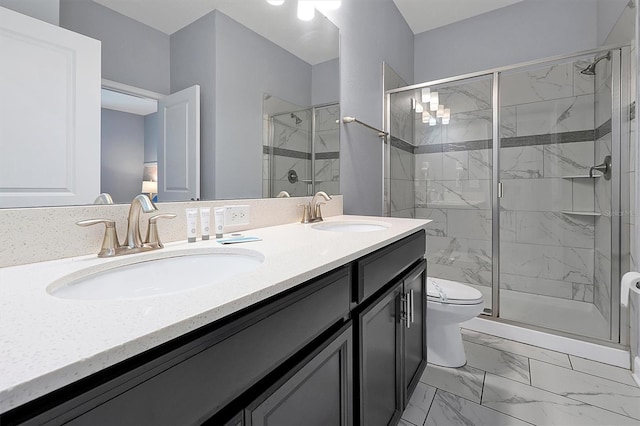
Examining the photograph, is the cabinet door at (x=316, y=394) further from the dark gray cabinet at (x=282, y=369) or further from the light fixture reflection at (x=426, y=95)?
the light fixture reflection at (x=426, y=95)

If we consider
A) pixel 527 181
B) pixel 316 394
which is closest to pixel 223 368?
pixel 316 394

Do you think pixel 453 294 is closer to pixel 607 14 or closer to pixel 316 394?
pixel 316 394

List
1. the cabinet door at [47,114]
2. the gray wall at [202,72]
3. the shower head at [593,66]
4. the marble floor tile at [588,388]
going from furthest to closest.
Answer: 1. the shower head at [593,66]
2. the marble floor tile at [588,388]
3. the gray wall at [202,72]
4. the cabinet door at [47,114]

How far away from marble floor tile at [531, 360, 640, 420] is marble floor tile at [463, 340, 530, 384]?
50 mm

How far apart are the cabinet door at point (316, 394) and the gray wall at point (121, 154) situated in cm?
67

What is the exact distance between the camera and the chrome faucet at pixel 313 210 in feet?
5.15

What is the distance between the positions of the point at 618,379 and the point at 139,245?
2.30 meters

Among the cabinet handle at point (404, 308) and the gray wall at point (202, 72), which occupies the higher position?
the gray wall at point (202, 72)

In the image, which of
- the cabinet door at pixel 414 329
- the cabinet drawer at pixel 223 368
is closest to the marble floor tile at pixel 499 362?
the cabinet door at pixel 414 329

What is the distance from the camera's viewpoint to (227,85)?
119 centimetres

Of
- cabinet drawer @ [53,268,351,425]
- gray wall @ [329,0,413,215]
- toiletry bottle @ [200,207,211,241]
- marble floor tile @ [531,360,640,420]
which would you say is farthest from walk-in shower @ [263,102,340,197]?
marble floor tile @ [531,360,640,420]

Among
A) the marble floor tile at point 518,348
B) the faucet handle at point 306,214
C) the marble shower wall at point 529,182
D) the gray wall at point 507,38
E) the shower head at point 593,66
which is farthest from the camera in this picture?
the gray wall at point 507,38

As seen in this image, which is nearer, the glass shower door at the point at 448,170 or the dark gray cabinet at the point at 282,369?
the dark gray cabinet at the point at 282,369

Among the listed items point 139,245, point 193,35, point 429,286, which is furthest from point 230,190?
point 429,286
